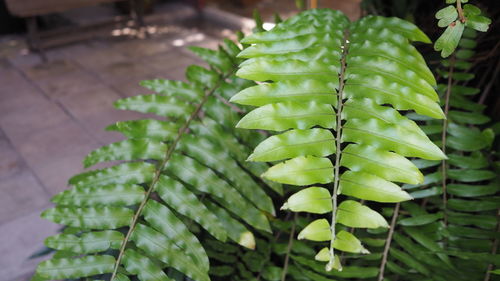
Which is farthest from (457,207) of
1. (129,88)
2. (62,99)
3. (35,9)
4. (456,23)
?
(35,9)

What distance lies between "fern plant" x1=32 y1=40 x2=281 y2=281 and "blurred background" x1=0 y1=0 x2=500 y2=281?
0.42 m

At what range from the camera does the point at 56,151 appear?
2.65m

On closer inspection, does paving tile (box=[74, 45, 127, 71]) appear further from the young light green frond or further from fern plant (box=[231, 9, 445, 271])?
fern plant (box=[231, 9, 445, 271])

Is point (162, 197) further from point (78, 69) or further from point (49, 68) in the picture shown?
point (49, 68)

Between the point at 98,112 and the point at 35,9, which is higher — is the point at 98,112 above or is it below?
below

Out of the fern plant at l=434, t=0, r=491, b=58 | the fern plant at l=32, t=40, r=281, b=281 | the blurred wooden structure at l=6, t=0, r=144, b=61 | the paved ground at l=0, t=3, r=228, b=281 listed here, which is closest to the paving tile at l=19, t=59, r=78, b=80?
the paved ground at l=0, t=3, r=228, b=281

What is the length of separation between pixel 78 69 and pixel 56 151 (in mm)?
1313

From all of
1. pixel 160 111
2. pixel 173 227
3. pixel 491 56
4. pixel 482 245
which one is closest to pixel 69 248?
pixel 173 227

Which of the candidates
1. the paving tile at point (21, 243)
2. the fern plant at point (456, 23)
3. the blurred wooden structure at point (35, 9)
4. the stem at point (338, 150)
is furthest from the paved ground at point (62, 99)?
the fern plant at point (456, 23)

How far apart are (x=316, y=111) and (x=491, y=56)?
66cm

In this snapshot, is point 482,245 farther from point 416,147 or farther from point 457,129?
point 416,147

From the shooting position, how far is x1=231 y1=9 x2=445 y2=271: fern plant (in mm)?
523

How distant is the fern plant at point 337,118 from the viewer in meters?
0.52

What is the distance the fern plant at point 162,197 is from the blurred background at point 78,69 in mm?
419
